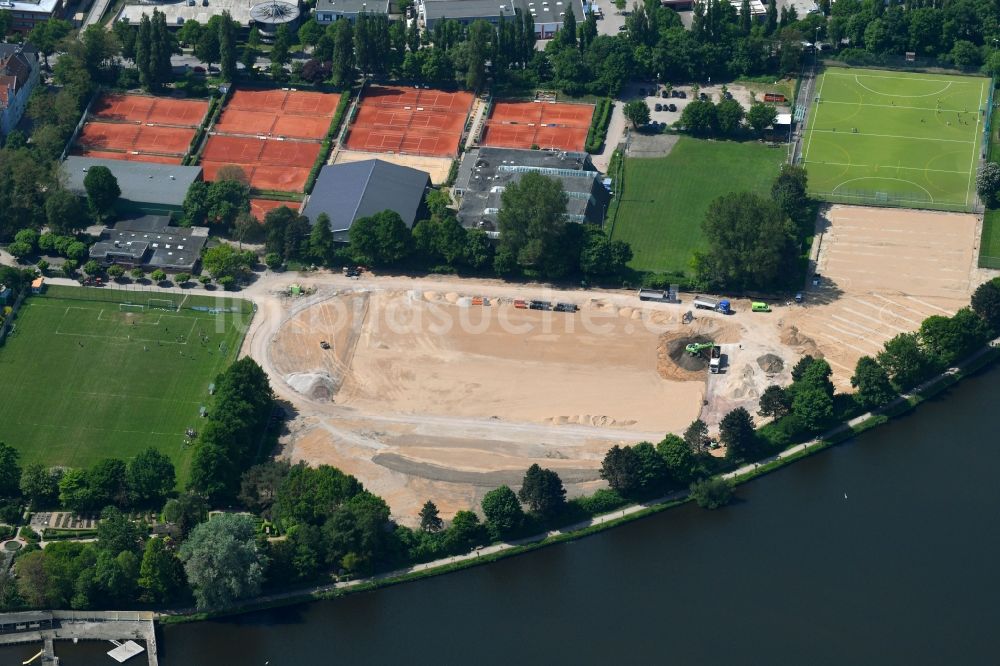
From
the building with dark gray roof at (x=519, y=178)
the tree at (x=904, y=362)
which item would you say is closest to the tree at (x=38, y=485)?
the building with dark gray roof at (x=519, y=178)

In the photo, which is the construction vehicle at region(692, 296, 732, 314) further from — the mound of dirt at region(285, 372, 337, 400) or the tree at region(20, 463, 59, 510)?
the tree at region(20, 463, 59, 510)

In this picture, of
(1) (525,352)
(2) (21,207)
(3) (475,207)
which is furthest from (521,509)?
(2) (21,207)

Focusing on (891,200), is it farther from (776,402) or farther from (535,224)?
(535,224)

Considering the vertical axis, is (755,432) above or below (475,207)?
below

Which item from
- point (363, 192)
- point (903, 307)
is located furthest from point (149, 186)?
point (903, 307)

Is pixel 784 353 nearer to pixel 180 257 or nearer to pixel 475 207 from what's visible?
pixel 475 207

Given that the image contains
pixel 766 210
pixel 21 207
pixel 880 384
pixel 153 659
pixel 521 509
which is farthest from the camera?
pixel 21 207
